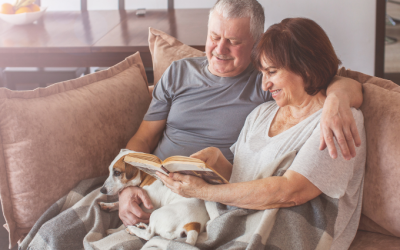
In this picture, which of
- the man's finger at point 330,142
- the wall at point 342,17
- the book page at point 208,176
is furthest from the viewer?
the wall at point 342,17

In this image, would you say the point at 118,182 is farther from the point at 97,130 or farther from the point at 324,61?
the point at 324,61

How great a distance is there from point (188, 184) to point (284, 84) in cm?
46

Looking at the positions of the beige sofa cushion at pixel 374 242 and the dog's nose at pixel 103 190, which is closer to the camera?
the beige sofa cushion at pixel 374 242

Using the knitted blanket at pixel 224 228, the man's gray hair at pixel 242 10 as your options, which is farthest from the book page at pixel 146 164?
the man's gray hair at pixel 242 10

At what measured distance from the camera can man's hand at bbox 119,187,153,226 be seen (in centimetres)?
131

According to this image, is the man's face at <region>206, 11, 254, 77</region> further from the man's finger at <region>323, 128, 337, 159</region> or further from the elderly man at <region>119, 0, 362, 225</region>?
the man's finger at <region>323, 128, 337, 159</region>

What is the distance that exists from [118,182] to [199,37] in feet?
4.23

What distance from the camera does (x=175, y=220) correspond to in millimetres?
1180

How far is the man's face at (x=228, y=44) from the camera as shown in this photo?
143cm

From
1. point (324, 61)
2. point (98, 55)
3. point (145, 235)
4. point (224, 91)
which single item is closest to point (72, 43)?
point (98, 55)

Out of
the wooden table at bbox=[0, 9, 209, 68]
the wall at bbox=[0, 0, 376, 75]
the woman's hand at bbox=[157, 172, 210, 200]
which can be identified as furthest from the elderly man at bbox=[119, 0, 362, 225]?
the wall at bbox=[0, 0, 376, 75]

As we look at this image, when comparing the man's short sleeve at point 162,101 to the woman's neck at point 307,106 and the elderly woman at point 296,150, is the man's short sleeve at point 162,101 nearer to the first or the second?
the elderly woman at point 296,150

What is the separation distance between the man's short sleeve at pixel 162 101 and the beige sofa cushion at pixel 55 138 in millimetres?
90

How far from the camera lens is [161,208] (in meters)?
1.24
